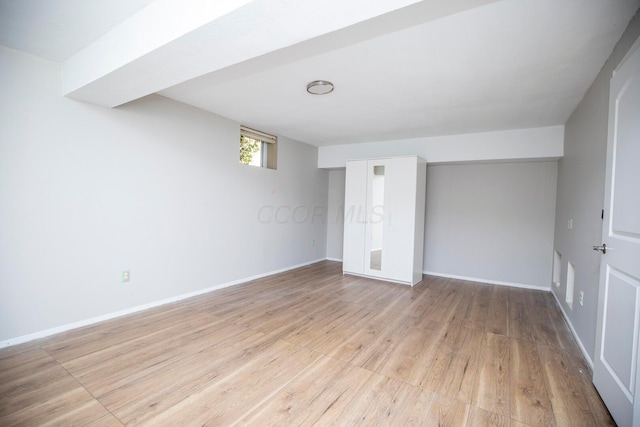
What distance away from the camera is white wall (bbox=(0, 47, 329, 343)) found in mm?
2311

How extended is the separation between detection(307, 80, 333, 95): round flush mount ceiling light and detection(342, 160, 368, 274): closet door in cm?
201

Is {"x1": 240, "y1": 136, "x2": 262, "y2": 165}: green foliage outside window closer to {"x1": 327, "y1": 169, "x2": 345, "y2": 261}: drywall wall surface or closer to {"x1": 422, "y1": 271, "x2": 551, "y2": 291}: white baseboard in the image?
{"x1": 327, "y1": 169, "x2": 345, "y2": 261}: drywall wall surface

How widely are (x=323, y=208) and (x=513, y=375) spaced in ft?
14.6

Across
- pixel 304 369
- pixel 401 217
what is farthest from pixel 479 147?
pixel 304 369

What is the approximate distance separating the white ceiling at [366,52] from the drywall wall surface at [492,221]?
134 cm

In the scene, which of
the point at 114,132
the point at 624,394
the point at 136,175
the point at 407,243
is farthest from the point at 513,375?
the point at 114,132

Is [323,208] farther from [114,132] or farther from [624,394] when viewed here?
[624,394]

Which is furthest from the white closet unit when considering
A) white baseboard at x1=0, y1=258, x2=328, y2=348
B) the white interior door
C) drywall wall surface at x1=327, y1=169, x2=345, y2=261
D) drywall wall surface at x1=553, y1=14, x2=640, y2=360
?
the white interior door

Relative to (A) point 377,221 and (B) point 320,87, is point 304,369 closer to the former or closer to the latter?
(B) point 320,87

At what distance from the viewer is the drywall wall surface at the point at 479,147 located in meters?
3.93

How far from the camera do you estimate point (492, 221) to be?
15.4ft

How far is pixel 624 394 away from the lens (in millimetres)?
1522

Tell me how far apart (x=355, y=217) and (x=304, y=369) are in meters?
3.13

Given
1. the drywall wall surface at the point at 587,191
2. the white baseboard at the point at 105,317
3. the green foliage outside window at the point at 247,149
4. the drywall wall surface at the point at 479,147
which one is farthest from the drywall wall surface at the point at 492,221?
the white baseboard at the point at 105,317
